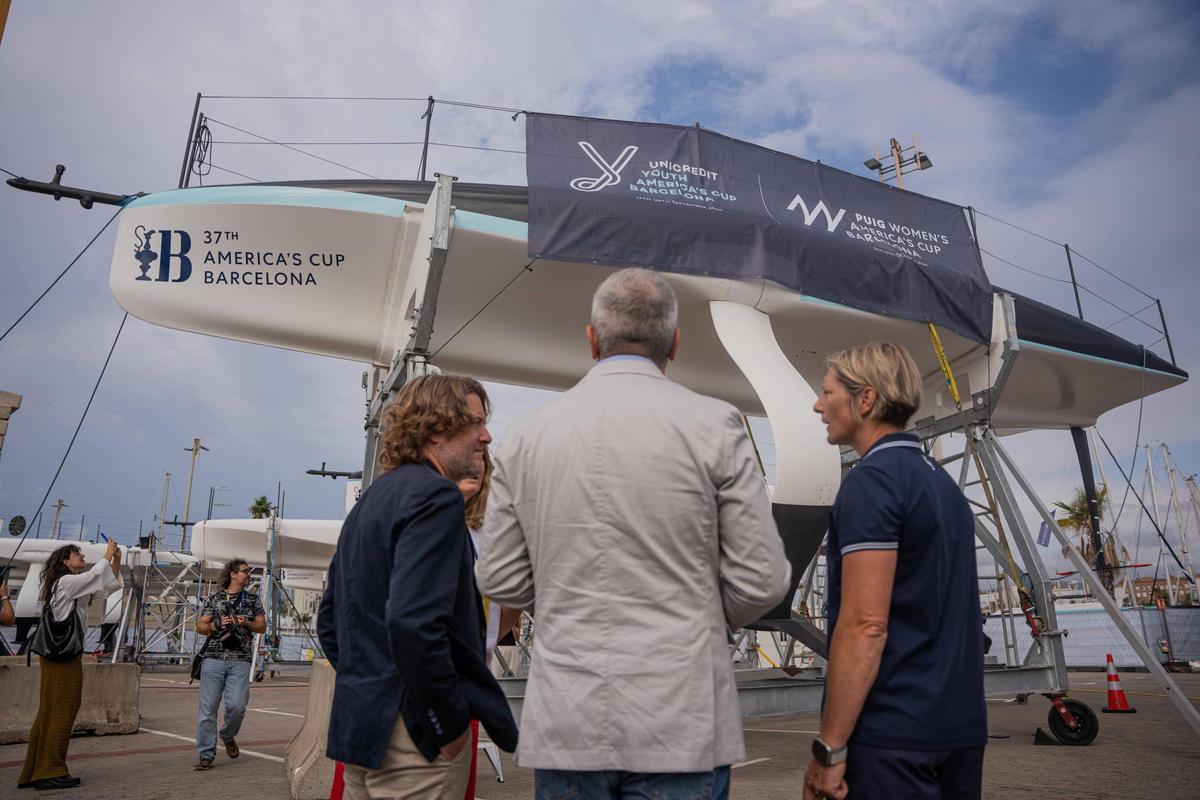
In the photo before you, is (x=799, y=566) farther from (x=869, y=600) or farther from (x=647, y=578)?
(x=647, y=578)

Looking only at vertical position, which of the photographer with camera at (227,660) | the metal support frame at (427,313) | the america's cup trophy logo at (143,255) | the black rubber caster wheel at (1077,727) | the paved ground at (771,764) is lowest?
the paved ground at (771,764)

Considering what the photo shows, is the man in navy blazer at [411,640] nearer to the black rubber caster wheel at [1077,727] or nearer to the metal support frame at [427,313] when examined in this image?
the metal support frame at [427,313]

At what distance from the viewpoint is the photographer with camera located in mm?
5891

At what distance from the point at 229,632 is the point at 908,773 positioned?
589 cm

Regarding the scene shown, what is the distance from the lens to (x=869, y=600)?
1.67 m

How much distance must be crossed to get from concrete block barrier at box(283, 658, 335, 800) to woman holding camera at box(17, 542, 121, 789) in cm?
152

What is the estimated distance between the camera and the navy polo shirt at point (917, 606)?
65.2 inches

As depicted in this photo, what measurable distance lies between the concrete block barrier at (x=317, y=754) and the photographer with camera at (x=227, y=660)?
5.48ft

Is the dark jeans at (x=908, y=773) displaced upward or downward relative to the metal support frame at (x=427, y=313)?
downward

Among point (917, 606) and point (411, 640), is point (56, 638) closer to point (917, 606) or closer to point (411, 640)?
point (411, 640)

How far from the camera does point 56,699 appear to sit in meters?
4.77

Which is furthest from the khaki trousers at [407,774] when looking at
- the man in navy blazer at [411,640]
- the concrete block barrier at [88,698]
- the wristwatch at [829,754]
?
the concrete block barrier at [88,698]

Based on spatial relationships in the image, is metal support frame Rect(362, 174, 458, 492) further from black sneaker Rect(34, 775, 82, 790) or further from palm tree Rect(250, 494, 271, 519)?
palm tree Rect(250, 494, 271, 519)

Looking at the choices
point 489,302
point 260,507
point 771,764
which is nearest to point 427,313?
point 489,302
